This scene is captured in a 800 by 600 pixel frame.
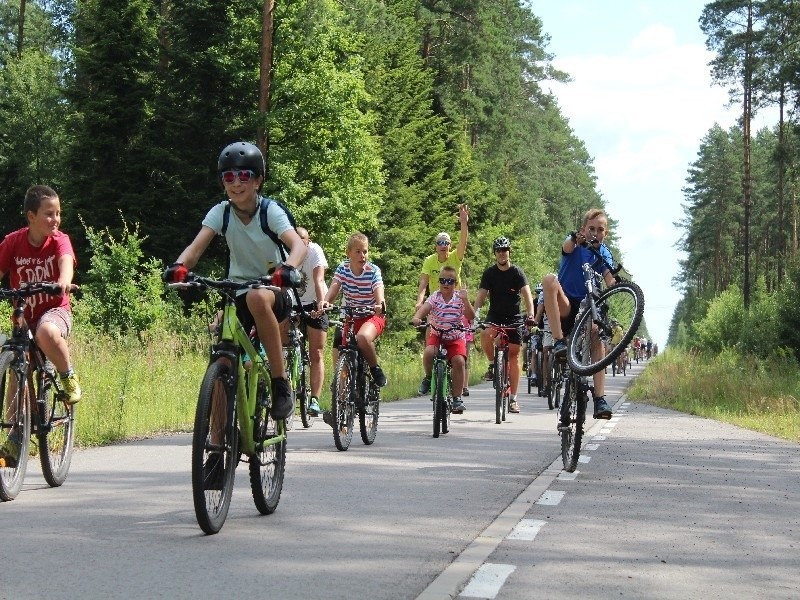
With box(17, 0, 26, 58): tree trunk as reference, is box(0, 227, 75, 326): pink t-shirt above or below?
below

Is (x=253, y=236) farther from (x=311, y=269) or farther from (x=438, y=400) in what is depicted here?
(x=438, y=400)

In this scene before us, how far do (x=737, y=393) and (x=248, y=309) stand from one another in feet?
63.2

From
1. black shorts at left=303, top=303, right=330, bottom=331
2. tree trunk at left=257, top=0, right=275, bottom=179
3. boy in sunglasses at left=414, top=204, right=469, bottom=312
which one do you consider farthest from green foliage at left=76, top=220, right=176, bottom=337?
black shorts at left=303, top=303, right=330, bottom=331

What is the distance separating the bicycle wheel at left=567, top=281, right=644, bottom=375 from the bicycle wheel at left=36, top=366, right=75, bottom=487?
409cm

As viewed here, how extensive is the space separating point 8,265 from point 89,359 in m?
7.38

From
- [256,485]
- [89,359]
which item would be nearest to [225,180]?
[256,485]

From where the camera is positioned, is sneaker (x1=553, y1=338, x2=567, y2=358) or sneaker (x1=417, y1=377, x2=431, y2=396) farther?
sneaker (x1=417, y1=377, x2=431, y2=396)

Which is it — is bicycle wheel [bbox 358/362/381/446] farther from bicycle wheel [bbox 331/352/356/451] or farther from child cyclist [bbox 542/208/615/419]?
child cyclist [bbox 542/208/615/419]

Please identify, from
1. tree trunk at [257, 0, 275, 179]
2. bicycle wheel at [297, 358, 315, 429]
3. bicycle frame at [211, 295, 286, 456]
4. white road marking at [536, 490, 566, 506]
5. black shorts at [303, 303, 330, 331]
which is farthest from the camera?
tree trunk at [257, 0, 275, 179]

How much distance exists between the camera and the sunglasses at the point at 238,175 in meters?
7.34

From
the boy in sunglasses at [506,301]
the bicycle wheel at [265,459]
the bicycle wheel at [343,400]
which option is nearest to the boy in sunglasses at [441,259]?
the boy in sunglasses at [506,301]

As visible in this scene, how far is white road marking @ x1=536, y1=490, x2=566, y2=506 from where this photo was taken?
881 cm

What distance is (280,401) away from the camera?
24.7ft

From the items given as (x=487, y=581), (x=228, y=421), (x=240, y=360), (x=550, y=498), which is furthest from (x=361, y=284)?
(x=487, y=581)
